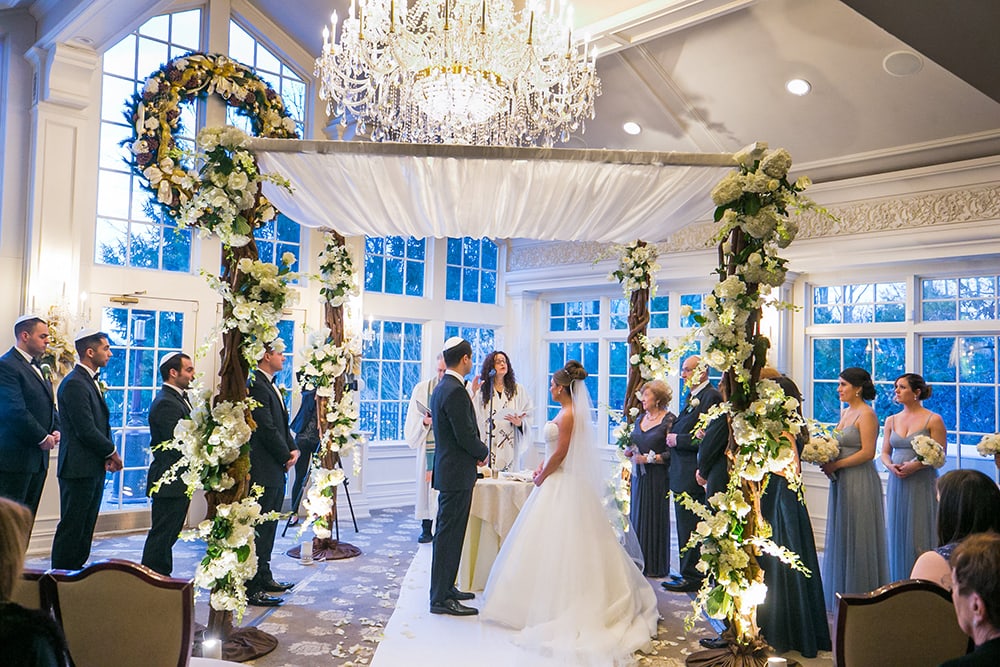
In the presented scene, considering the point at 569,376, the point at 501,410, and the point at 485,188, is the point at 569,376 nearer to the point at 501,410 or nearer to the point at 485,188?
the point at 485,188

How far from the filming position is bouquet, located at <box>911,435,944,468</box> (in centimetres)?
456

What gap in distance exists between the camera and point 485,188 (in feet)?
13.5

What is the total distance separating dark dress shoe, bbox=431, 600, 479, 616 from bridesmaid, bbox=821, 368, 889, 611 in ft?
7.32

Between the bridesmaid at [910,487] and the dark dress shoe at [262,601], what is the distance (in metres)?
3.84

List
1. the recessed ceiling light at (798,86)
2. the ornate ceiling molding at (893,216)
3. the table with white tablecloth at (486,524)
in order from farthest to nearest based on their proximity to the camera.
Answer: the recessed ceiling light at (798,86)
the ornate ceiling molding at (893,216)
the table with white tablecloth at (486,524)

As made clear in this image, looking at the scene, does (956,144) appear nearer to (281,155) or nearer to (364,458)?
(281,155)

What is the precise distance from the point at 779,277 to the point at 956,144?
11.8 ft

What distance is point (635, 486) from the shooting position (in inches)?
228

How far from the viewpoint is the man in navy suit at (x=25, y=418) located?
4.55 meters

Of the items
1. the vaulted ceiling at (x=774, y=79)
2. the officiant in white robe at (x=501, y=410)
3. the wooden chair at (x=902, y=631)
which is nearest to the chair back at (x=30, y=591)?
the wooden chair at (x=902, y=631)

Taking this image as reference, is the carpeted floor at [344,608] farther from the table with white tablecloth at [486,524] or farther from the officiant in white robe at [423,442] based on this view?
the table with white tablecloth at [486,524]

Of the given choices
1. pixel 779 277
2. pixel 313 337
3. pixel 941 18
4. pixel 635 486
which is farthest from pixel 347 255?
pixel 941 18

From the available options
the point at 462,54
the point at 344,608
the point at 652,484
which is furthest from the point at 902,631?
the point at 462,54

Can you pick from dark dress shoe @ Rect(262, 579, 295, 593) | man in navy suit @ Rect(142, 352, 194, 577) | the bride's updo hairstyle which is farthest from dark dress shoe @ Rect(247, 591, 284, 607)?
the bride's updo hairstyle
